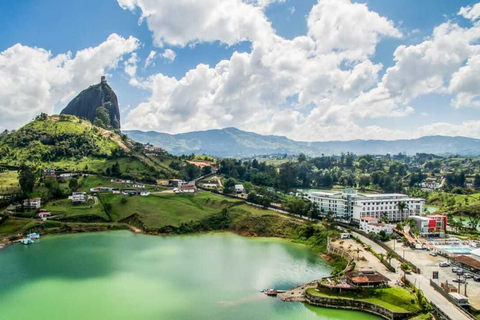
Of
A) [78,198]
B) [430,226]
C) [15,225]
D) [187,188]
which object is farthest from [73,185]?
[430,226]

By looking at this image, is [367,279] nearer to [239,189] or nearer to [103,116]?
[239,189]

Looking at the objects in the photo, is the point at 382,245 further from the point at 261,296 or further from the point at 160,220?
the point at 160,220

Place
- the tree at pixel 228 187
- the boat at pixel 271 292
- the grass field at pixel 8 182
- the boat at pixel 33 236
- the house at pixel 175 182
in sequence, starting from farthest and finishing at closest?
1. the house at pixel 175 182
2. the tree at pixel 228 187
3. the grass field at pixel 8 182
4. the boat at pixel 33 236
5. the boat at pixel 271 292

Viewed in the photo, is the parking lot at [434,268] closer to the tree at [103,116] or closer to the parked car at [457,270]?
the parked car at [457,270]

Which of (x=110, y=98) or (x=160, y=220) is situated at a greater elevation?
(x=110, y=98)

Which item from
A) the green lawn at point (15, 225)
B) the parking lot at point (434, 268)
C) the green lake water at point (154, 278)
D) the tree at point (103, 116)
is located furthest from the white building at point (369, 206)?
the tree at point (103, 116)

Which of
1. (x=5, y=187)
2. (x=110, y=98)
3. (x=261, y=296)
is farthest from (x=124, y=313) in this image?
(x=110, y=98)

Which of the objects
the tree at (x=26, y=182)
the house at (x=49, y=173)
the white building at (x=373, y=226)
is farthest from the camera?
the house at (x=49, y=173)
